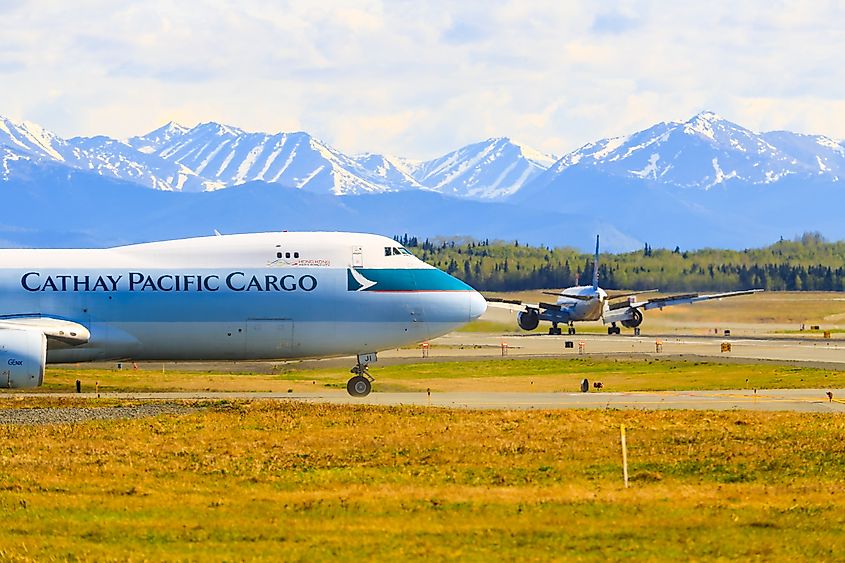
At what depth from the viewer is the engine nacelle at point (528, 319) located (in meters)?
123

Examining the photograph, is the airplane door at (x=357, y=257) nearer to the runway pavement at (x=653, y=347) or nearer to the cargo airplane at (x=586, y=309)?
the runway pavement at (x=653, y=347)

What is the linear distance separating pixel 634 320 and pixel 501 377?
167 ft

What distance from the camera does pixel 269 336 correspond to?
163 feet

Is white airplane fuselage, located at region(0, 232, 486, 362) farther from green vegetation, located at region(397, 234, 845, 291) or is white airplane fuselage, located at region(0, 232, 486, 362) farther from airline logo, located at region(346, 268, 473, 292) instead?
green vegetation, located at region(397, 234, 845, 291)

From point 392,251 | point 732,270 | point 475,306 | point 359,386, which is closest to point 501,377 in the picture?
point 359,386

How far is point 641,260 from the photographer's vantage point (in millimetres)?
190000

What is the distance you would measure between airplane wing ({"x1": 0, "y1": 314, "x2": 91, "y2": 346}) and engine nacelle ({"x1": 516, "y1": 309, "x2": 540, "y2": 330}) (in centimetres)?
7721

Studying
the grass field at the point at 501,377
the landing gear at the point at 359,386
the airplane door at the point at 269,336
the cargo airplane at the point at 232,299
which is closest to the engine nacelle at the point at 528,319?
the grass field at the point at 501,377

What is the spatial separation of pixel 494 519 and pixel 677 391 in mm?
35278

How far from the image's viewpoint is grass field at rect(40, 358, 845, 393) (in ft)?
202

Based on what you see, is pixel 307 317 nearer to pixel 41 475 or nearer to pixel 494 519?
pixel 41 475

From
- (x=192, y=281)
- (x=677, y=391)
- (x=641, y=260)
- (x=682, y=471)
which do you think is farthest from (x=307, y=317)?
(x=641, y=260)

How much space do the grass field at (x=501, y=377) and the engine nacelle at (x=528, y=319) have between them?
38.1 metres

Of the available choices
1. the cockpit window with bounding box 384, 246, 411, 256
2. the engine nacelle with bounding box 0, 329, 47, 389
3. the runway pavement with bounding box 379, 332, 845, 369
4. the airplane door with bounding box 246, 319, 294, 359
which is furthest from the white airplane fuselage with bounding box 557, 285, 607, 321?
the engine nacelle with bounding box 0, 329, 47, 389
